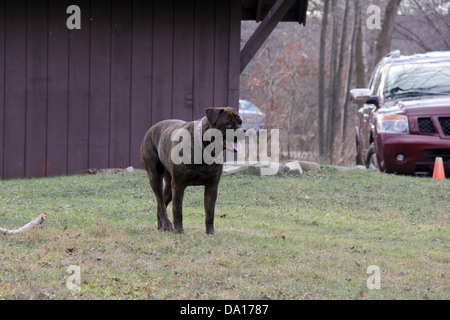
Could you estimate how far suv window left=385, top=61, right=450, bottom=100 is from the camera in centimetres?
1273

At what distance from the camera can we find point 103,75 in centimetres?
1351

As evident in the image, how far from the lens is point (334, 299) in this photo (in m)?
5.08

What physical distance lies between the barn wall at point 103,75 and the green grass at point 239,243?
212cm

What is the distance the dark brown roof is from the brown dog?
766cm

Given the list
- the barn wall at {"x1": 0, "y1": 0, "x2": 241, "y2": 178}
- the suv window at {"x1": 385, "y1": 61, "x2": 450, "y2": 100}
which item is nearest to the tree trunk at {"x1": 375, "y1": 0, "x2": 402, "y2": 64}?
the suv window at {"x1": 385, "y1": 61, "x2": 450, "y2": 100}

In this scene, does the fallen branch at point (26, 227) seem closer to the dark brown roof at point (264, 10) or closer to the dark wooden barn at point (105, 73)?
the dark wooden barn at point (105, 73)

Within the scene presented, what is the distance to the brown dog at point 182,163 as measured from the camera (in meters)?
6.65

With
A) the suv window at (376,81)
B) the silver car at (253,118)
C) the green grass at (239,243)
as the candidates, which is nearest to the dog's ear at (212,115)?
the green grass at (239,243)

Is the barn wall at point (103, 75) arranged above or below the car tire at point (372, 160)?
above

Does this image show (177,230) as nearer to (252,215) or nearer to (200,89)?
(252,215)

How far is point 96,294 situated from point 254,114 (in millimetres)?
18788

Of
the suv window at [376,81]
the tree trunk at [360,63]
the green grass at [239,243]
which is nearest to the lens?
the green grass at [239,243]

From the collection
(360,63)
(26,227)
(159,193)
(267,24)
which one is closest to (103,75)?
(267,24)
